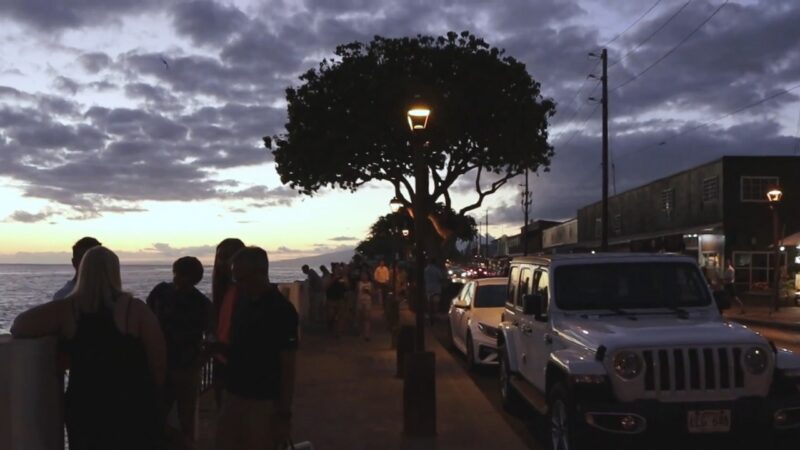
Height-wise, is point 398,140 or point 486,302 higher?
point 398,140

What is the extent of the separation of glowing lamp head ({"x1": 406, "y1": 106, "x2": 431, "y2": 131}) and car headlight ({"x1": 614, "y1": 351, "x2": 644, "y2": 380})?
14.3 feet

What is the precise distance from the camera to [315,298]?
85.1 ft

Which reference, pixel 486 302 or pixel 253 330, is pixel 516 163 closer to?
pixel 486 302

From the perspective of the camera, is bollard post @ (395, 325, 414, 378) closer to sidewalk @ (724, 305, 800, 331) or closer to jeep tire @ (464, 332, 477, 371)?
jeep tire @ (464, 332, 477, 371)

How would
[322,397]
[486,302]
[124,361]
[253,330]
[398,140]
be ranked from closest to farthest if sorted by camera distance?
[124,361] < [253,330] < [322,397] < [486,302] < [398,140]

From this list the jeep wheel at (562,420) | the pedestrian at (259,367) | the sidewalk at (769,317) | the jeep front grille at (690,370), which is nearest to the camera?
the pedestrian at (259,367)

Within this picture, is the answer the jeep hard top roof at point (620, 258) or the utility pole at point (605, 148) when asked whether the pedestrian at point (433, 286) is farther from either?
the jeep hard top roof at point (620, 258)

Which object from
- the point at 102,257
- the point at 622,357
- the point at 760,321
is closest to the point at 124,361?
the point at 102,257

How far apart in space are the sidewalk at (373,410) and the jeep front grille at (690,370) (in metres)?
2.03

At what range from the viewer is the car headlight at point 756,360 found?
7309mm

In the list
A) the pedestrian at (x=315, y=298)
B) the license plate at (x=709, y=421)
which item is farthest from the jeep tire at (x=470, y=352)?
the pedestrian at (x=315, y=298)

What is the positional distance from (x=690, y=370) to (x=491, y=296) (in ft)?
30.6

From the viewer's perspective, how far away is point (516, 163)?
37.8m

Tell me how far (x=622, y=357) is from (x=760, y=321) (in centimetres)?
2104
